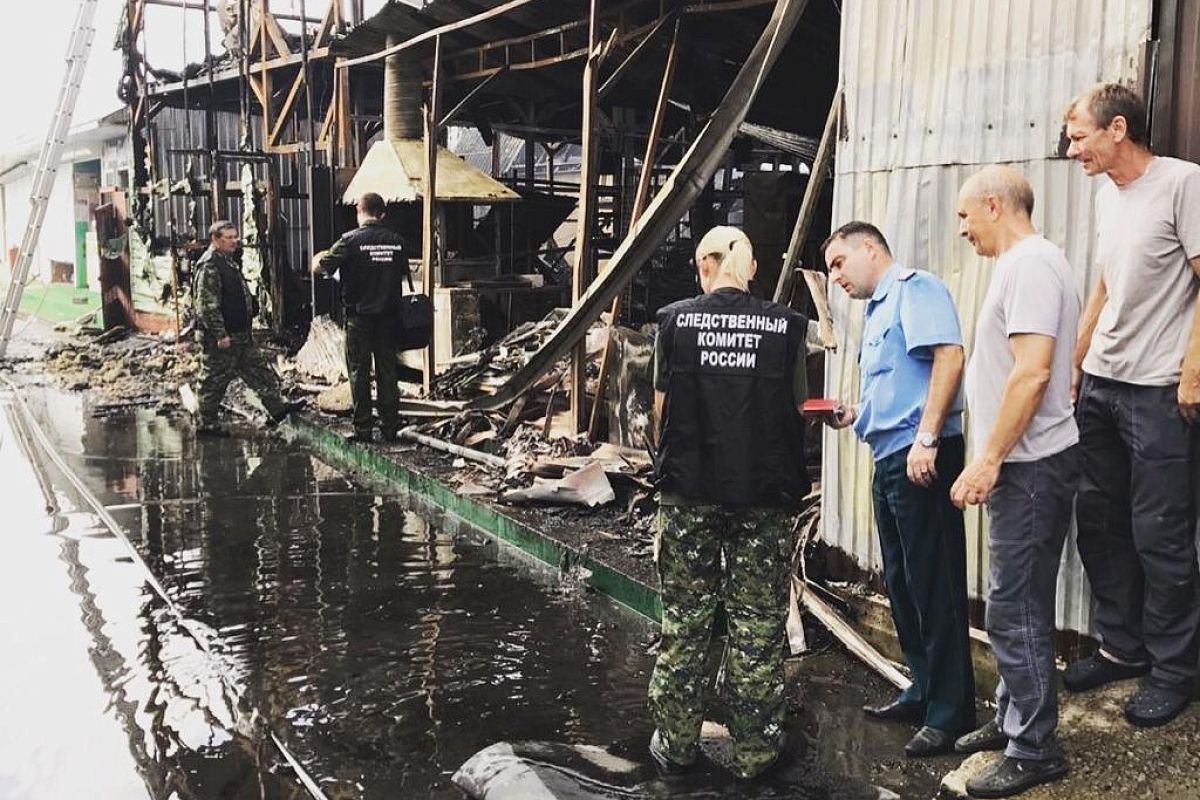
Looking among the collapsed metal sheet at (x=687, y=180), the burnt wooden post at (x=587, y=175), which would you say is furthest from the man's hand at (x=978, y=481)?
the burnt wooden post at (x=587, y=175)

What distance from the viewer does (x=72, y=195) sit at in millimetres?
26344

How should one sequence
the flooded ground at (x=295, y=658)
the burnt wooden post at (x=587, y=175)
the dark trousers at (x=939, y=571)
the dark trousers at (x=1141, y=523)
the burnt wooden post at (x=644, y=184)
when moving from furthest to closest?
the burnt wooden post at (x=587, y=175), the burnt wooden post at (x=644, y=184), the flooded ground at (x=295, y=658), the dark trousers at (x=939, y=571), the dark trousers at (x=1141, y=523)

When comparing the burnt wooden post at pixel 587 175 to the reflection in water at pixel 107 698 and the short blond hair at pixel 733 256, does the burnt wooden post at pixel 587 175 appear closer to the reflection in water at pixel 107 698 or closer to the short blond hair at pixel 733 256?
the reflection in water at pixel 107 698

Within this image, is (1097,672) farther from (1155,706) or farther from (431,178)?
(431,178)

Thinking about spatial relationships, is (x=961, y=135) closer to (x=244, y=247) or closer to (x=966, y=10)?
(x=966, y=10)

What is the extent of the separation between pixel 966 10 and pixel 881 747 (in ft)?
9.43

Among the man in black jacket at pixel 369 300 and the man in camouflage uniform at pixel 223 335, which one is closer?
the man in black jacket at pixel 369 300

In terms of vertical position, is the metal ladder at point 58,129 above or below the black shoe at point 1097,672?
above

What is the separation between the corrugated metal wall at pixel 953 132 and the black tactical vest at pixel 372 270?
5.15 metres

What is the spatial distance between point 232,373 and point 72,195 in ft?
62.3

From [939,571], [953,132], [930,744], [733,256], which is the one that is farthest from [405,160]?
[930,744]

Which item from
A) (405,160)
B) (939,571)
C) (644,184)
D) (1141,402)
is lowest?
(939,571)

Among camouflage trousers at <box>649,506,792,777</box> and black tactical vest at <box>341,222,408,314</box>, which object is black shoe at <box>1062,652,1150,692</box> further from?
black tactical vest at <box>341,222,408,314</box>

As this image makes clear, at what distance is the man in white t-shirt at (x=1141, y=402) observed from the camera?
333cm
